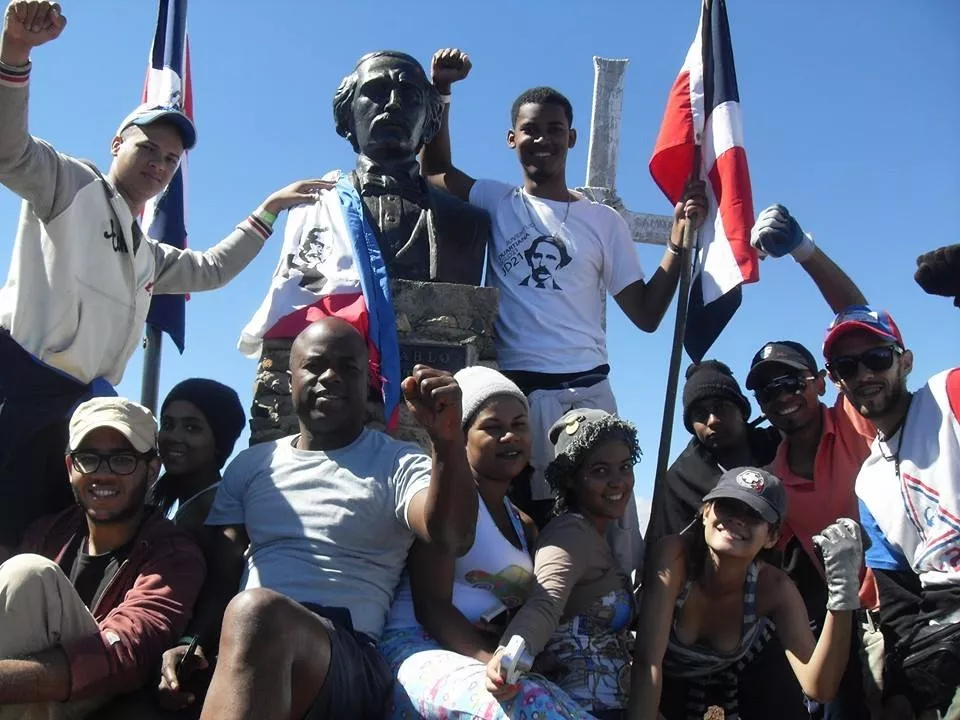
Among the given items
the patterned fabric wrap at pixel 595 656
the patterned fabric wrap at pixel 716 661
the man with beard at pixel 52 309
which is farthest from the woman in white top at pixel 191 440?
the patterned fabric wrap at pixel 716 661

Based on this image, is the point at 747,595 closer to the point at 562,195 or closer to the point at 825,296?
the point at 825,296

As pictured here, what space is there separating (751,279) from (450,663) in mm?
2518

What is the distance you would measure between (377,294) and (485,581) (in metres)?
1.70

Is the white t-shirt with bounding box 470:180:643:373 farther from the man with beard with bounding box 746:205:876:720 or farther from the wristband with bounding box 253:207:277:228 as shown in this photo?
the wristband with bounding box 253:207:277:228

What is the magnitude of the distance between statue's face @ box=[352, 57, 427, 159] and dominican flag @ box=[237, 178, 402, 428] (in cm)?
28

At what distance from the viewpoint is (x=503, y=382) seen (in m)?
3.42

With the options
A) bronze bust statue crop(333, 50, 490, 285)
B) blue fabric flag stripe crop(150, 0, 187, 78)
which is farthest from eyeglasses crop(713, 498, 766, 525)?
blue fabric flag stripe crop(150, 0, 187, 78)

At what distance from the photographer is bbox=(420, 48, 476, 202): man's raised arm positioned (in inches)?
195

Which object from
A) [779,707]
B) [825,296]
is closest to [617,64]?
[825,296]

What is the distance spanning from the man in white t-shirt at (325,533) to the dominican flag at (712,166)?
206 cm

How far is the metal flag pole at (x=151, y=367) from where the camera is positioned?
5547 mm

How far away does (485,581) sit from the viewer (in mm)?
3072

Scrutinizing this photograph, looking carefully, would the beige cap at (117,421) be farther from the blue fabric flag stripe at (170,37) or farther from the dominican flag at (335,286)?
the blue fabric flag stripe at (170,37)

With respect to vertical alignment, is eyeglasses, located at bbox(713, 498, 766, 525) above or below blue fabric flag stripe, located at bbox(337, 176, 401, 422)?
below
